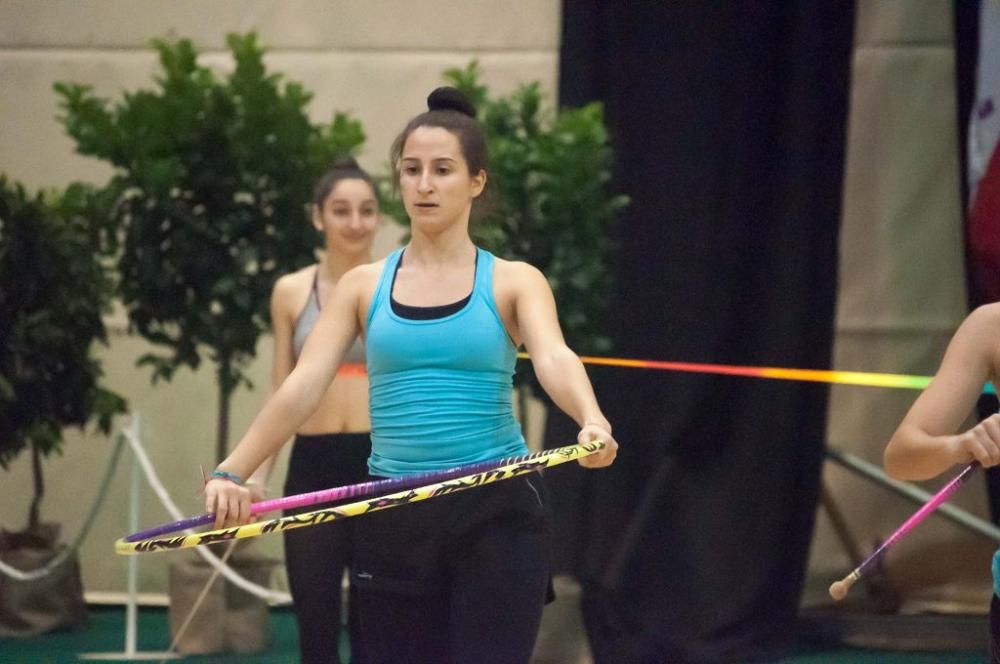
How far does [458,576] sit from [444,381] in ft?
1.09

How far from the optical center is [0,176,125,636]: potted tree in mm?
5605

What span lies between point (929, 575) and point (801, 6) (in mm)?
2363

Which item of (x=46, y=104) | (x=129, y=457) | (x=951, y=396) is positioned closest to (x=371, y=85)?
(x=46, y=104)

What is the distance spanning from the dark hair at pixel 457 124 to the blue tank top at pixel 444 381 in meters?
0.22

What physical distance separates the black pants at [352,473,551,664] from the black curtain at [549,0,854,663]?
10.2 ft

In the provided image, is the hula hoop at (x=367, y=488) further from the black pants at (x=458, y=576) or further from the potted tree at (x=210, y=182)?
the potted tree at (x=210, y=182)

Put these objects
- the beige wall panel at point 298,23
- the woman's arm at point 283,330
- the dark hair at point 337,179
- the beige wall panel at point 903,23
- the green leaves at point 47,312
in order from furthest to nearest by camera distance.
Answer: the beige wall panel at point 298,23
the beige wall panel at point 903,23
the green leaves at point 47,312
the dark hair at point 337,179
the woman's arm at point 283,330

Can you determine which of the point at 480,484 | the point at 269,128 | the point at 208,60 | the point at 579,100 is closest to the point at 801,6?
the point at 579,100

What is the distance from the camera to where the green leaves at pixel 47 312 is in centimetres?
560

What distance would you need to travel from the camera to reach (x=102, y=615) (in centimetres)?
645

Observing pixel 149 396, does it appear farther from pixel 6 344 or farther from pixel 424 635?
pixel 424 635

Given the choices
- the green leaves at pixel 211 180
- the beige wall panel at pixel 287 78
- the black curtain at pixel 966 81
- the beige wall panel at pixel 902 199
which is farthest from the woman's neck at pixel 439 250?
the beige wall panel at pixel 902 199

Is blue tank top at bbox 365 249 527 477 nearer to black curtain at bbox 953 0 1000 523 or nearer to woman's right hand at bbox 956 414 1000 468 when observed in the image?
woman's right hand at bbox 956 414 1000 468

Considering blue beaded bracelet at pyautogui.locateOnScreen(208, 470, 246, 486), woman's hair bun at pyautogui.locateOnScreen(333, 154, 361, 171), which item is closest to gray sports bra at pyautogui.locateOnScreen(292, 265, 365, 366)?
woman's hair bun at pyautogui.locateOnScreen(333, 154, 361, 171)
